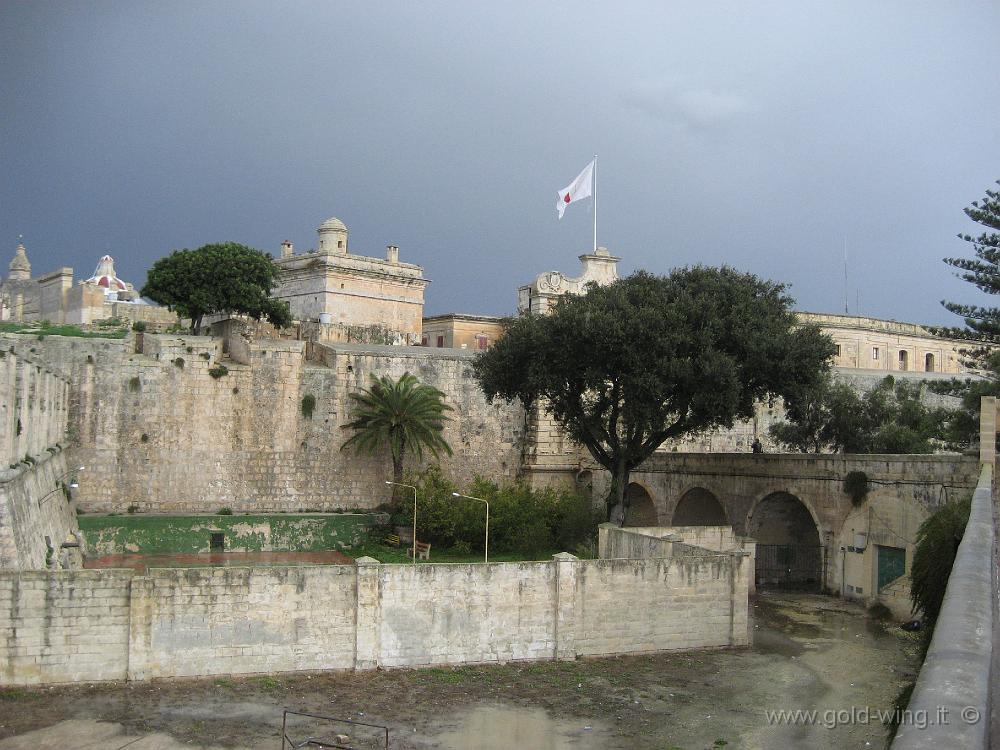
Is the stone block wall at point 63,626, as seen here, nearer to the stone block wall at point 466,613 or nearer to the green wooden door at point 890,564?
the stone block wall at point 466,613

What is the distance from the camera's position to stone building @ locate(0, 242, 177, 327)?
4359 cm

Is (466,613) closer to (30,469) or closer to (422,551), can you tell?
(30,469)

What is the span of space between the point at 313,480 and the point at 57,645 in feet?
61.4

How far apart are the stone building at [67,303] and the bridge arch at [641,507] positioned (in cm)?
1986

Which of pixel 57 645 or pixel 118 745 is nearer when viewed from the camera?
pixel 118 745

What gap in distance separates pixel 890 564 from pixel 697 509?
9.36 meters

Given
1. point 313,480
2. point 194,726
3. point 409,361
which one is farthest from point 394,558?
point 194,726

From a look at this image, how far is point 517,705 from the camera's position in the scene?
16891 mm

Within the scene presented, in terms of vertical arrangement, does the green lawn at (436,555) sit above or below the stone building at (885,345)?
below

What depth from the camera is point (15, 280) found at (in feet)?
181

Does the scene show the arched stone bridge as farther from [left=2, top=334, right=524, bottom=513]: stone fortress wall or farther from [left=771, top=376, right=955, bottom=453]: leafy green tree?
[left=2, top=334, right=524, bottom=513]: stone fortress wall

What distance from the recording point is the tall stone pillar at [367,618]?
18.5 meters

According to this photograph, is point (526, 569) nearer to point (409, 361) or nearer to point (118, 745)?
point (118, 745)

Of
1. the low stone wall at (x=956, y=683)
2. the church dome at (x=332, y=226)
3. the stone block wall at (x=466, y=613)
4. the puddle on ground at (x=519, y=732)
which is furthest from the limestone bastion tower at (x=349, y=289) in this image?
the low stone wall at (x=956, y=683)
